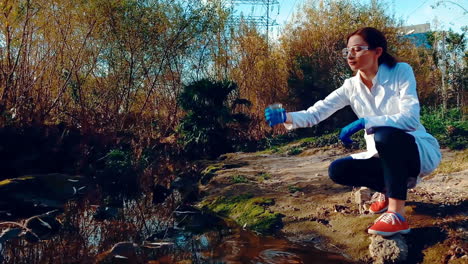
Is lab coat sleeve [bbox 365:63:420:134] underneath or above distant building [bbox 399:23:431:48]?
underneath

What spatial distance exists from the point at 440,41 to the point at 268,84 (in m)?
4.27

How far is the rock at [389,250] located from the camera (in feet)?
8.09

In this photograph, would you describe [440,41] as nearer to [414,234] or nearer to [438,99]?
[438,99]

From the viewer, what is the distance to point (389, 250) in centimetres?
249

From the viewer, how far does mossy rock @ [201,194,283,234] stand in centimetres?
354

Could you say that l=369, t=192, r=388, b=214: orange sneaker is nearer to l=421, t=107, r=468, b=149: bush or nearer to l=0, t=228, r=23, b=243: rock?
l=0, t=228, r=23, b=243: rock

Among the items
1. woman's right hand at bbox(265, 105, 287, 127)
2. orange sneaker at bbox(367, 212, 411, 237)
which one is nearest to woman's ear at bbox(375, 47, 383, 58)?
woman's right hand at bbox(265, 105, 287, 127)

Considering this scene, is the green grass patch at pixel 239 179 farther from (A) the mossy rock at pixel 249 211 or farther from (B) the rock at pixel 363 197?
(B) the rock at pixel 363 197

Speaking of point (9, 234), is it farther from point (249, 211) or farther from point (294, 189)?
point (294, 189)

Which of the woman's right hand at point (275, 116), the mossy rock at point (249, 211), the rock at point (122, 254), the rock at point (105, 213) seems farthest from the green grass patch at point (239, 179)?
the woman's right hand at point (275, 116)

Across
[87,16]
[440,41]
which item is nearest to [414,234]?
[87,16]

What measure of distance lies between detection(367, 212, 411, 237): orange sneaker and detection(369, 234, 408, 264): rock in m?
0.05

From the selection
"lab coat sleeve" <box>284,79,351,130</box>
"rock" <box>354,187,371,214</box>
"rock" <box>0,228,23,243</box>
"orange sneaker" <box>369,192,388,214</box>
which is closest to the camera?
"lab coat sleeve" <box>284,79,351,130</box>

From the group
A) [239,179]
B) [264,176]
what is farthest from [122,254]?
[264,176]
